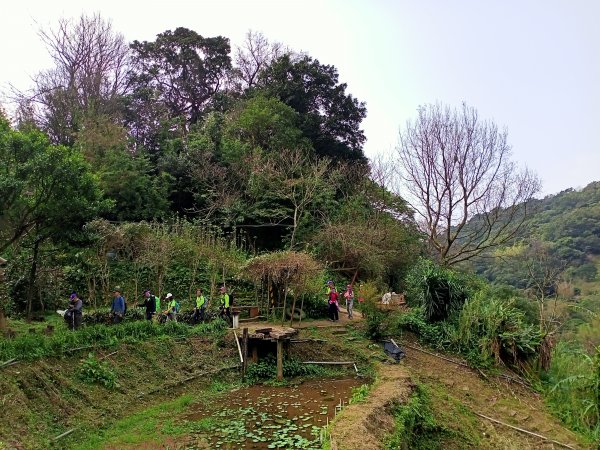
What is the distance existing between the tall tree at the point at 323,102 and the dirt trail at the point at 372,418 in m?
18.0

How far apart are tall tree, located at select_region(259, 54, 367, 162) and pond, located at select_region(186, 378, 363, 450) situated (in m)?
16.8

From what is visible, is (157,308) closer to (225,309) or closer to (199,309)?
(199,309)

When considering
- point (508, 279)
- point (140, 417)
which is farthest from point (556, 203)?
point (140, 417)

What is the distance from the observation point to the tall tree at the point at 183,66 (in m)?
33.8

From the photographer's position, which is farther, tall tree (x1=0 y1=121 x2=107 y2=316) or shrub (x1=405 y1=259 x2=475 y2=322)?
shrub (x1=405 y1=259 x2=475 y2=322)

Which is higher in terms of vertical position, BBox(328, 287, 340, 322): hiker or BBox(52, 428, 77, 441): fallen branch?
BBox(328, 287, 340, 322): hiker

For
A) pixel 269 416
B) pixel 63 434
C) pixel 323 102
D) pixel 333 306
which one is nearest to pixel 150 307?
pixel 269 416

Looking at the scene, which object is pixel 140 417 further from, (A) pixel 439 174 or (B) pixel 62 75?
(B) pixel 62 75

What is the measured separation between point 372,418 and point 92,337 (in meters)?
7.09

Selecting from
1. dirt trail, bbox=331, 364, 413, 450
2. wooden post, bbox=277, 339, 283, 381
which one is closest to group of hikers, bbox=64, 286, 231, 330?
wooden post, bbox=277, 339, 283, 381

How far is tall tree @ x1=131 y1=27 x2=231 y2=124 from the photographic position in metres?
33.8

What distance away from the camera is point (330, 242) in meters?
22.8

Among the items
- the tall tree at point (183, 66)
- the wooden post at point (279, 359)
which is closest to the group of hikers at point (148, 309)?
the wooden post at point (279, 359)

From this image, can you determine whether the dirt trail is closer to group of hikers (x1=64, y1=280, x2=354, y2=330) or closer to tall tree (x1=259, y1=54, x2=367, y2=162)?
group of hikers (x1=64, y1=280, x2=354, y2=330)
